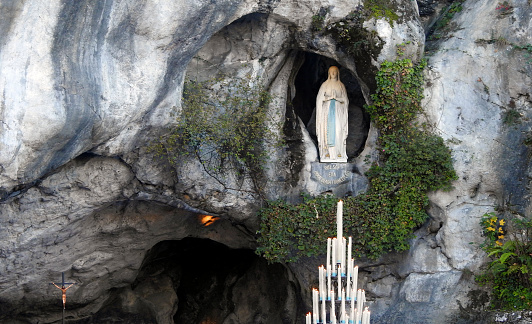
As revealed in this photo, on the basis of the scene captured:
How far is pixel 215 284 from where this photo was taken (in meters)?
15.4

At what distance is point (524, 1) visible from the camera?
10.8m

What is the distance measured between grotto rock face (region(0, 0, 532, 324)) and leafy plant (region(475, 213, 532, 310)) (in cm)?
28

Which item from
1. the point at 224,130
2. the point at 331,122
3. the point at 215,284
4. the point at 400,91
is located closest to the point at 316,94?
the point at 331,122

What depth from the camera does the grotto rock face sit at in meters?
8.55

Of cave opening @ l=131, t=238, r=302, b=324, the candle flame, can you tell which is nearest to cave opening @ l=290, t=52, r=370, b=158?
the candle flame

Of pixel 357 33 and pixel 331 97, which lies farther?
pixel 331 97

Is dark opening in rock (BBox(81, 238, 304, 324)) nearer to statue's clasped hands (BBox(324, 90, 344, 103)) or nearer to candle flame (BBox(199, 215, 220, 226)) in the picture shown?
candle flame (BBox(199, 215, 220, 226))

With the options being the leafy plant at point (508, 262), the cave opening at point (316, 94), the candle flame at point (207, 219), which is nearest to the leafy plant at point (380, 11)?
the cave opening at point (316, 94)

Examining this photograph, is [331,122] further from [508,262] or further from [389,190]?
[508,262]

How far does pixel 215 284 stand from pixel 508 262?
7660 mm

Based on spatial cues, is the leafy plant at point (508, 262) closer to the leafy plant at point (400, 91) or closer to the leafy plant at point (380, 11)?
the leafy plant at point (400, 91)

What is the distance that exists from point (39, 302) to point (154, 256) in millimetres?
3013

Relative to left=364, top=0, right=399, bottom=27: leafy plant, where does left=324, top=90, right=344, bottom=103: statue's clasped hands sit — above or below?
below

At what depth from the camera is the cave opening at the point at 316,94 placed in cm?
1215
